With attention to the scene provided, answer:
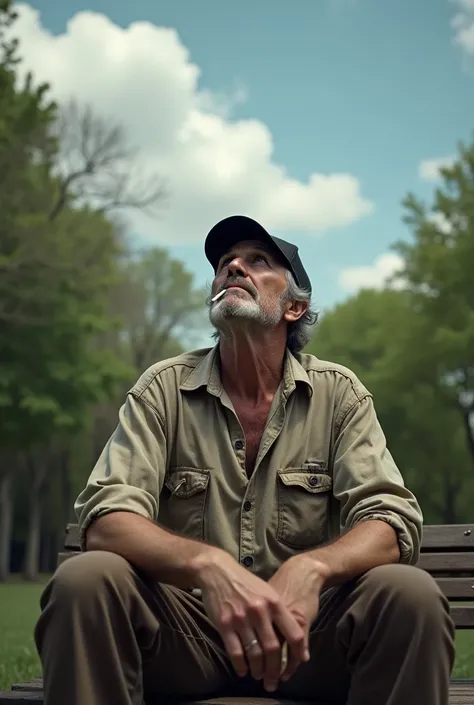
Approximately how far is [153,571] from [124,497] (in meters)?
0.30

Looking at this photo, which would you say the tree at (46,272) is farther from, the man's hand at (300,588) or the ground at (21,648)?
the man's hand at (300,588)

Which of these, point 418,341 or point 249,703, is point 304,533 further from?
point 418,341

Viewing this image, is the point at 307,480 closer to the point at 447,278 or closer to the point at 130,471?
the point at 130,471

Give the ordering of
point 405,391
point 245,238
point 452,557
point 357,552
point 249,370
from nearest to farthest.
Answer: point 357,552 < point 249,370 < point 245,238 < point 452,557 < point 405,391

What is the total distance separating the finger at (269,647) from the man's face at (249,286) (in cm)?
134

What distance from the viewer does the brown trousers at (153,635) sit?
2418 millimetres

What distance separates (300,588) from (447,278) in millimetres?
A: 18605

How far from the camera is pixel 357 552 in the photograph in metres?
2.71

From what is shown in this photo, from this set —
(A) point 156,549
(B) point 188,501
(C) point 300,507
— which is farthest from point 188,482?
(A) point 156,549

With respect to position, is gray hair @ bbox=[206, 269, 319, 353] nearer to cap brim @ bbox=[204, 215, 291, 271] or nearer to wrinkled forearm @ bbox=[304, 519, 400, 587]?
cap brim @ bbox=[204, 215, 291, 271]

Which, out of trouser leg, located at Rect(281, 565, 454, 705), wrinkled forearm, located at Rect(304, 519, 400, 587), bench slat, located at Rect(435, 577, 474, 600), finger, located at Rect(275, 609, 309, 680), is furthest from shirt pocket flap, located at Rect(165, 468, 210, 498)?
bench slat, located at Rect(435, 577, 474, 600)

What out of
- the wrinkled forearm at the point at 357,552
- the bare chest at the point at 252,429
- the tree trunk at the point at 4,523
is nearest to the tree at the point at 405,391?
the bare chest at the point at 252,429

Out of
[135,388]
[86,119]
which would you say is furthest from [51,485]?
[135,388]

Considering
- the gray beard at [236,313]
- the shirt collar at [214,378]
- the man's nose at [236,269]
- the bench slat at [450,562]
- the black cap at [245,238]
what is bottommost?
the bench slat at [450,562]
